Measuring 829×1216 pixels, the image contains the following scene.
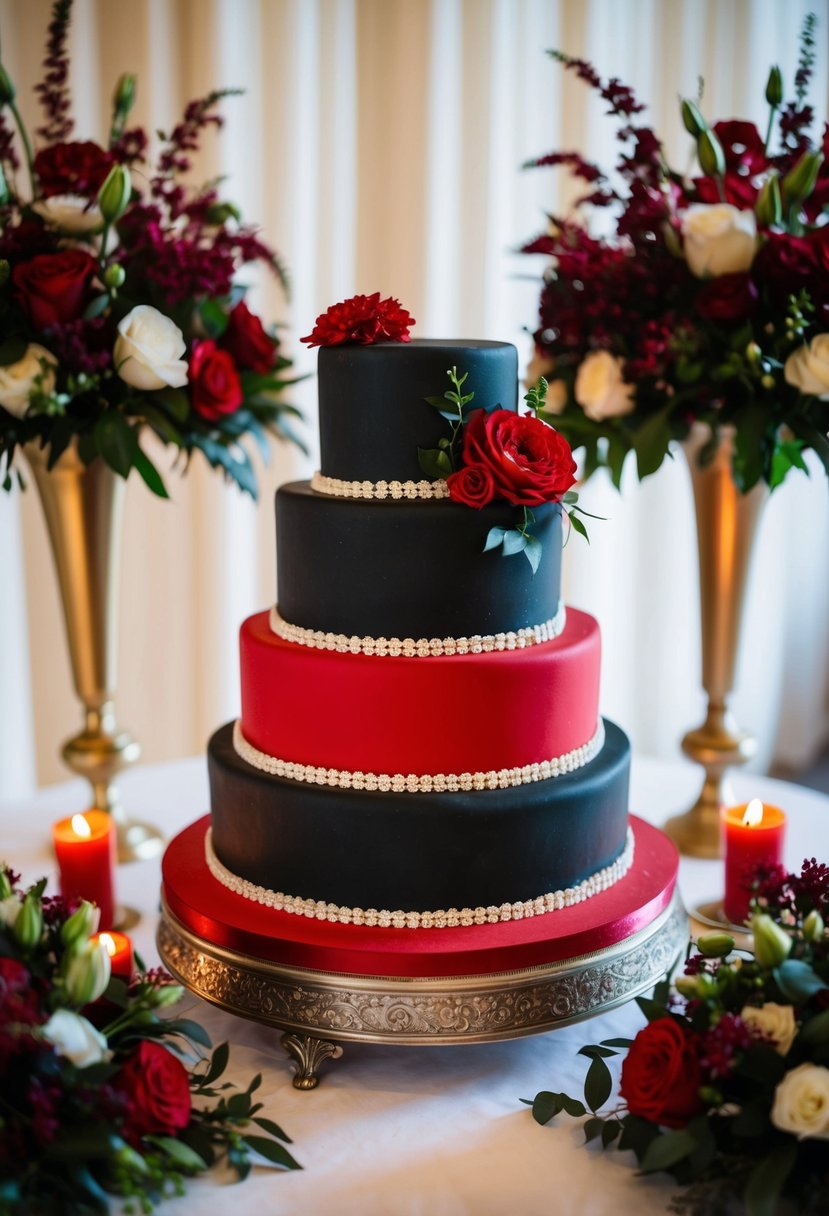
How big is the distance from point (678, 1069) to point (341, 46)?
9.55 feet

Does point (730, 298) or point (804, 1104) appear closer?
point (804, 1104)

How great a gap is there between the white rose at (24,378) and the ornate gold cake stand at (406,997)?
2.73 feet

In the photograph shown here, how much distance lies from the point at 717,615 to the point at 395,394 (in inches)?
35.7

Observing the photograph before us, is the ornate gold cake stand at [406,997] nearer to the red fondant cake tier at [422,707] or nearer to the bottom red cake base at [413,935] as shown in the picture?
the bottom red cake base at [413,935]

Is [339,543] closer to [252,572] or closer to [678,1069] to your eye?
[678,1069]

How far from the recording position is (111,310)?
6.38ft

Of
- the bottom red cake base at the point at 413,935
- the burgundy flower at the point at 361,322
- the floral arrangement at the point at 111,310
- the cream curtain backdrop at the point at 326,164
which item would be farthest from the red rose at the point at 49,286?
the cream curtain backdrop at the point at 326,164

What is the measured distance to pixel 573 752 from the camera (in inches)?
64.6

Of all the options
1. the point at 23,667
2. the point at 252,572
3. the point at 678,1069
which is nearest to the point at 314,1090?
the point at 678,1069

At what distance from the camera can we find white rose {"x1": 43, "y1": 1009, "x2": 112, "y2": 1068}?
118 cm

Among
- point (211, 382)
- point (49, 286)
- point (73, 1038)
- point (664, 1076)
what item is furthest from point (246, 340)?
point (664, 1076)

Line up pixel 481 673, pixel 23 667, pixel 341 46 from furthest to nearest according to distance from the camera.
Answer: pixel 341 46
pixel 23 667
pixel 481 673

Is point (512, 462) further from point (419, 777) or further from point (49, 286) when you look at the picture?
point (49, 286)

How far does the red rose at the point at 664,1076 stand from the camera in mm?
1245
